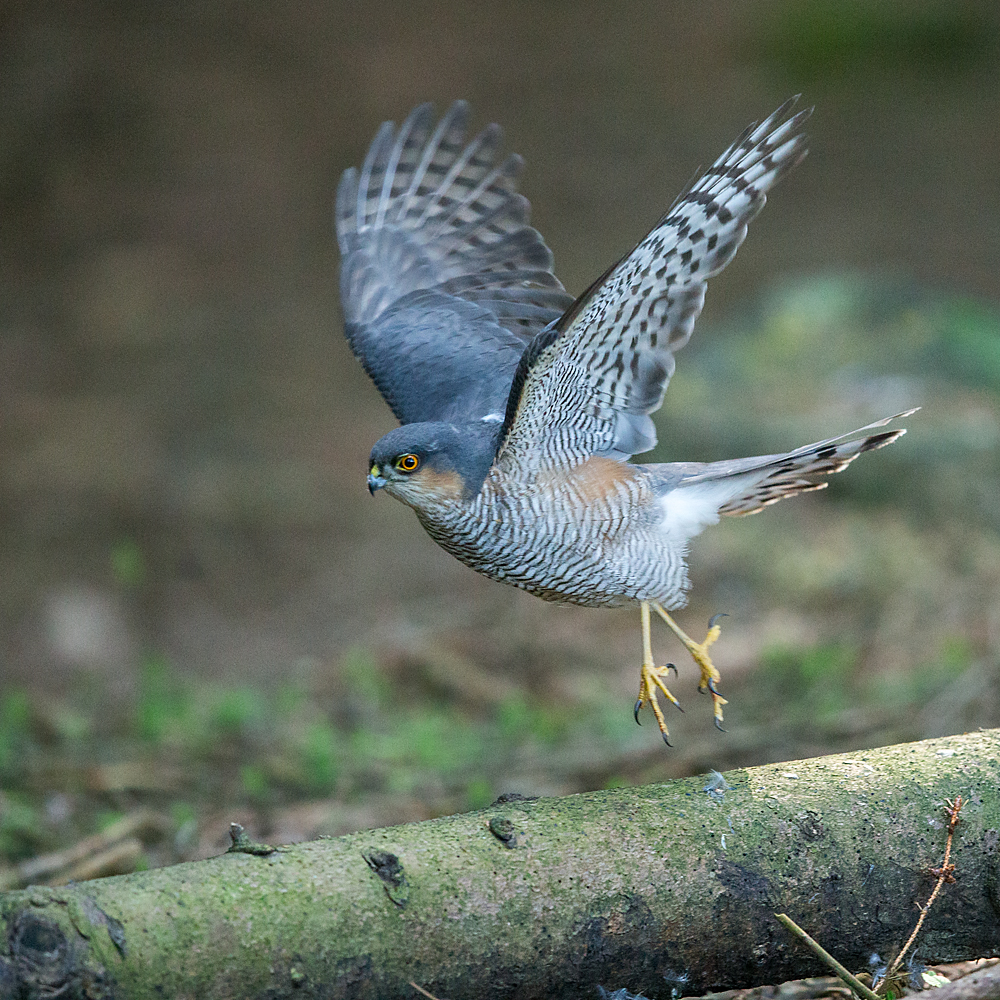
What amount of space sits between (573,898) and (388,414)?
6.99m

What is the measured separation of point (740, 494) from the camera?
3.80m

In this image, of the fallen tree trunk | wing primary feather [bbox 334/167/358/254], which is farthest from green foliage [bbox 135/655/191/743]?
the fallen tree trunk

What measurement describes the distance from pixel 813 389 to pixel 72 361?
6.12 metres

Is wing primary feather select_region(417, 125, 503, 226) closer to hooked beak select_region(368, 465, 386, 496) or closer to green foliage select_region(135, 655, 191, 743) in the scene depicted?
hooked beak select_region(368, 465, 386, 496)

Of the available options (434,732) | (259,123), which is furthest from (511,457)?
(259,123)

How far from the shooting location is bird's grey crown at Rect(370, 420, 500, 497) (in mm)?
3391

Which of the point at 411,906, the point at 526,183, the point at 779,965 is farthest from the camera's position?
the point at 526,183

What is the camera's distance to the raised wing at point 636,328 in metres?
3.02

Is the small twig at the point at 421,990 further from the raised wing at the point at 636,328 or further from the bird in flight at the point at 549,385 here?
the raised wing at the point at 636,328

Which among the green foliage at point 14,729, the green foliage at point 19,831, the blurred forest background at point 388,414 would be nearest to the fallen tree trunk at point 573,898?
the blurred forest background at point 388,414

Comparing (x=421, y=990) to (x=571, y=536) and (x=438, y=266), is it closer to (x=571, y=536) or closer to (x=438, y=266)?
(x=571, y=536)

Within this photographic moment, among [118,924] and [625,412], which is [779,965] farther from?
[625,412]

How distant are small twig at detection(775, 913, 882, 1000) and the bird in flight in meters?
1.03

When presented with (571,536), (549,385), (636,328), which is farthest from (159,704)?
(636,328)
